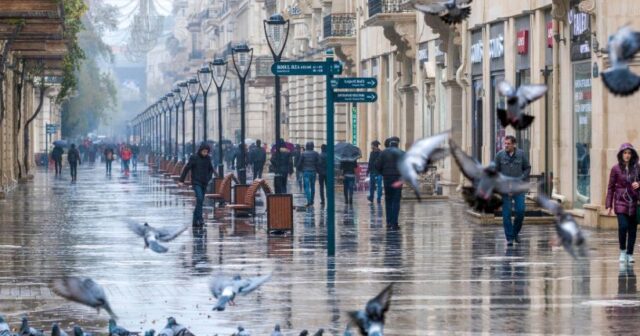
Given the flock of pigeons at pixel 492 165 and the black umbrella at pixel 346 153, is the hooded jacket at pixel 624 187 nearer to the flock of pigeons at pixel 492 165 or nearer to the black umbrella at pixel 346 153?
the flock of pigeons at pixel 492 165

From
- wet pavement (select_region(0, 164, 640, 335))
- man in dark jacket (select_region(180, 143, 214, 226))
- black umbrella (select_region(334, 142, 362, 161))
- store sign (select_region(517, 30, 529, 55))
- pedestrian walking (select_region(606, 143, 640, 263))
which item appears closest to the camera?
wet pavement (select_region(0, 164, 640, 335))

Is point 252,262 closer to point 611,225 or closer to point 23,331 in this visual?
point 611,225

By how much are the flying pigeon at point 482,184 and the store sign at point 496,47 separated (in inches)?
1290

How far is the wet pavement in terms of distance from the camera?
52.6 feet

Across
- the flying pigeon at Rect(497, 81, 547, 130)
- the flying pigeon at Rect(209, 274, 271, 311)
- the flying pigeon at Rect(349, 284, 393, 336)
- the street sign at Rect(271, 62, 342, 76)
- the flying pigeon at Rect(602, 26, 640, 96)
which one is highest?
the street sign at Rect(271, 62, 342, 76)

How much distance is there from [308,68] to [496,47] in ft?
61.2

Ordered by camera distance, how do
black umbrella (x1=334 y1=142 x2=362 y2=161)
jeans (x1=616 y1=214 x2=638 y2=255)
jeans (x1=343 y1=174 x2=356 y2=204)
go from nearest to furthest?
jeans (x1=616 y1=214 x2=638 y2=255), jeans (x1=343 y1=174 x2=356 y2=204), black umbrella (x1=334 y1=142 x2=362 y2=161)

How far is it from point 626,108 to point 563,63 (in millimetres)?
4372

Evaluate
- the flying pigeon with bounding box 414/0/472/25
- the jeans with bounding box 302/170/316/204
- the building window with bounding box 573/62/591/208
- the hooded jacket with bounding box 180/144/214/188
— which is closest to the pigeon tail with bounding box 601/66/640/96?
the flying pigeon with bounding box 414/0/472/25

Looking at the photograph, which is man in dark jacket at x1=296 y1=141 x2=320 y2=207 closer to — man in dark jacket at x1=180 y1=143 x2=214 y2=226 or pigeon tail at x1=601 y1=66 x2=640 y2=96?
man in dark jacket at x1=180 y1=143 x2=214 y2=226

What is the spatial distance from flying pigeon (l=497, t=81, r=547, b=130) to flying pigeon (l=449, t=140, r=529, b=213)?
285 mm

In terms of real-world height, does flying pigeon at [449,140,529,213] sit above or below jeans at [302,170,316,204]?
above

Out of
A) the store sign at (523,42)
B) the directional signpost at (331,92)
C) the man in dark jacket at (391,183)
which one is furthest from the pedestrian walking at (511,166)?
the store sign at (523,42)

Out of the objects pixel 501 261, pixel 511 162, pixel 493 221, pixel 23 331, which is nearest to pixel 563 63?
pixel 493 221
